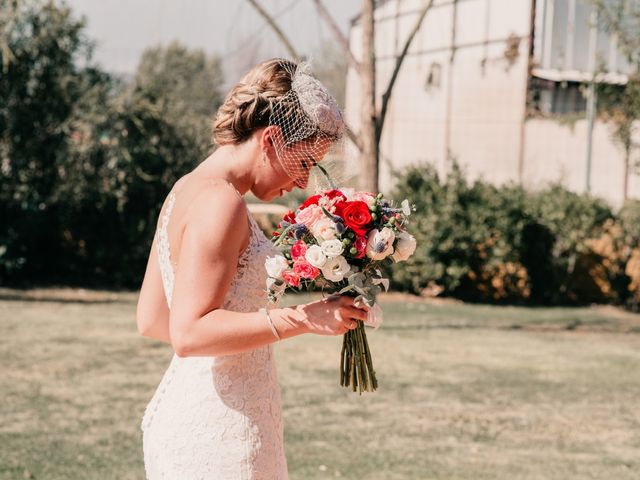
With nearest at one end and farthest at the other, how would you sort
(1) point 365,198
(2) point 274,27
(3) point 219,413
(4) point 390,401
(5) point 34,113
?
(3) point 219,413, (1) point 365,198, (4) point 390,401, (2) point 274,27, (5) point 34,113

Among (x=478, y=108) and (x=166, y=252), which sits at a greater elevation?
(x=478, y=108)

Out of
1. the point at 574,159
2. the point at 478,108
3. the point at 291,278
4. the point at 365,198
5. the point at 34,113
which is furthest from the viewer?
the point at 478,108

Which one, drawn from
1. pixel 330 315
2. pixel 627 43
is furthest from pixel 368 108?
pixel 330 315

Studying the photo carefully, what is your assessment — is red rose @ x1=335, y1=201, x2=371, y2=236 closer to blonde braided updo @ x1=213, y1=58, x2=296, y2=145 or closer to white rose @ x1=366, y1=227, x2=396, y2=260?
white rose @ x1=366, y1=227, x2=396, y2=260

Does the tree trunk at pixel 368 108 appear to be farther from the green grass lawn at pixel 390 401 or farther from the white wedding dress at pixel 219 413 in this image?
the white wedding dress at pixel 219 413

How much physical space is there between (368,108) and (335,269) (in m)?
11.1

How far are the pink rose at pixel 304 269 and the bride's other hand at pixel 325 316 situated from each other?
9 cm

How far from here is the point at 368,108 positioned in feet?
44.7

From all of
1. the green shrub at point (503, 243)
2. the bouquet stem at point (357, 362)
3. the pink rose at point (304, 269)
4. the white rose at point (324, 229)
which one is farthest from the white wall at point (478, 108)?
the pink rose at point (304, 269)

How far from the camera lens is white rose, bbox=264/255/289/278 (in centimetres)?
264

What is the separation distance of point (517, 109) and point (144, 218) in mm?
13949

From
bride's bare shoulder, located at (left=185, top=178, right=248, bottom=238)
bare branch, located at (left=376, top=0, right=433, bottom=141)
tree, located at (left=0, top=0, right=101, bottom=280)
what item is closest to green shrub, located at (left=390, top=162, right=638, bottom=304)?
bare branch, located at (left=376, top=0, right=433, bottom=141)

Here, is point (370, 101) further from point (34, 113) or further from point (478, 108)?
point (478, 108)

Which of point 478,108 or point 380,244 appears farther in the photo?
point 478,108
